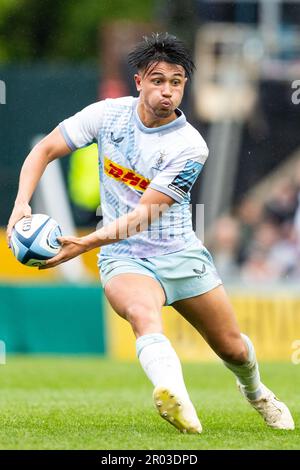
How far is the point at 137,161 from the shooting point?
7.22 m

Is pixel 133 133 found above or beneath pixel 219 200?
above

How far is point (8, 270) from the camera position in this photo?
68.6 ft

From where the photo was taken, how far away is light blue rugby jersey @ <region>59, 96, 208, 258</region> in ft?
23.5

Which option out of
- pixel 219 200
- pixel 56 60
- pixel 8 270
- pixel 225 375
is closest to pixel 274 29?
pixel 219 200

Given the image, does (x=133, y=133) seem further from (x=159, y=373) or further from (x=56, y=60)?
(x=56, y=60)

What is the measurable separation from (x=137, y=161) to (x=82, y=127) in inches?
16.3

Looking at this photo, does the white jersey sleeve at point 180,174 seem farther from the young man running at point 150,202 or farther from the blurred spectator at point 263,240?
the blurred spectator at point 263,240

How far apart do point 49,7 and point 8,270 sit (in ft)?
44.0

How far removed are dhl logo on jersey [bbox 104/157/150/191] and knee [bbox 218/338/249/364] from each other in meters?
1.09
